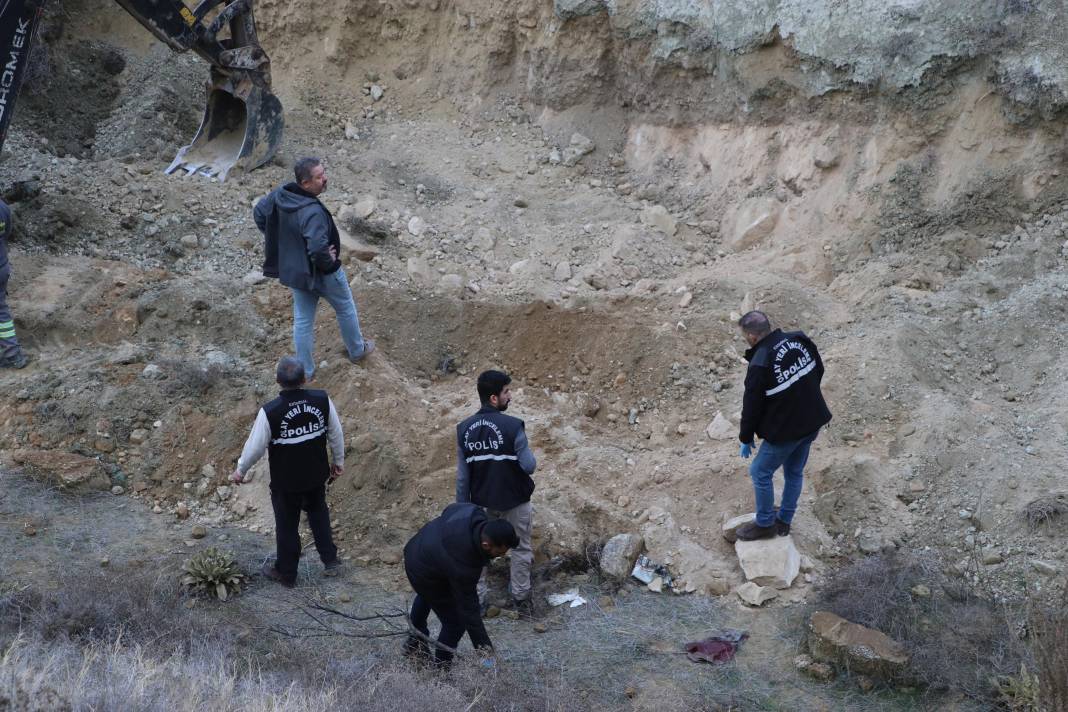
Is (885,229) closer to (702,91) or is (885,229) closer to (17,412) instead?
(702,91)

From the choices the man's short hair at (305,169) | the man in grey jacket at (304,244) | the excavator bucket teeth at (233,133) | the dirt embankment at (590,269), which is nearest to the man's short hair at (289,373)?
the man in grey jacket at (304,244)

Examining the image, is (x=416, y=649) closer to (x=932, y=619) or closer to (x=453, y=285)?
(x=932, y=619)

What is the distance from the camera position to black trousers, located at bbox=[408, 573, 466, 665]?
16.9ft

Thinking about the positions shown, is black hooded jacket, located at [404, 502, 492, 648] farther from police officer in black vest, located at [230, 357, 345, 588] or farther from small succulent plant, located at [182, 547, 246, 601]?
small succulent plant, located at [182, 547, 246, 601]

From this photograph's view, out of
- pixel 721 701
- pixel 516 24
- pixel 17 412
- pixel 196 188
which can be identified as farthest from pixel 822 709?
pixel 516 24

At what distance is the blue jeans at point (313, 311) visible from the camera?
23.7ft

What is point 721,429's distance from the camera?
743 centimetres

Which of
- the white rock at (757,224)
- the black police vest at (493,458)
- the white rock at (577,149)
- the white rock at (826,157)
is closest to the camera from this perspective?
the black police vest at (493,458)

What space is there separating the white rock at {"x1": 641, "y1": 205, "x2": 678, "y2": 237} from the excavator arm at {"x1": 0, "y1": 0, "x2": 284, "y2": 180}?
387cm

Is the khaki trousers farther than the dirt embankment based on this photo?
No

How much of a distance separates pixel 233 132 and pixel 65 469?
4785 millimetres

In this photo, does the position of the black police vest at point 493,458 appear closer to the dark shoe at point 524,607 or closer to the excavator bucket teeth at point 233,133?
the dark shoe at point 524,607

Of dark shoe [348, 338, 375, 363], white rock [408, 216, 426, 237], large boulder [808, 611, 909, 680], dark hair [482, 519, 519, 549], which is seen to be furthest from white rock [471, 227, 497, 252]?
dark hair [482, 519, 519, 549]

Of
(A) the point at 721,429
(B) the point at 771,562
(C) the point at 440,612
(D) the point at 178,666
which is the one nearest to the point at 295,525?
(C) the point at 440,612
